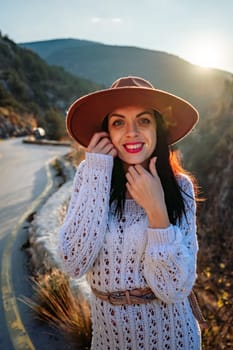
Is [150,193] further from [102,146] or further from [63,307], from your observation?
[63,307]

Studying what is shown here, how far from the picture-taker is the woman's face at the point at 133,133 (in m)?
1.80

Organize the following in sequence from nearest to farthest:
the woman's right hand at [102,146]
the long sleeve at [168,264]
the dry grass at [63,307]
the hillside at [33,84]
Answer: the long sleeve at [168,264]
the woman's right hand at [102,146]
the dry grass at [63,307]
the hillside at [33,84]

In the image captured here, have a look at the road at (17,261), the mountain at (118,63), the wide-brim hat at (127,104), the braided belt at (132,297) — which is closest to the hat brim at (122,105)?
the wide-brim hat at (127,104)

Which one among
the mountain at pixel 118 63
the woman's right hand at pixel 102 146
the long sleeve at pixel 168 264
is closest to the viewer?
the long sleeve at pixel 168 264

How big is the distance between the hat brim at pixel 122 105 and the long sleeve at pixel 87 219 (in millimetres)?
265

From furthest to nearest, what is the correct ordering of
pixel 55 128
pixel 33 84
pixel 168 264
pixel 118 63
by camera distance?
1. pixel 118 63
2. pixel 33 84
3. pixel 55 128
4. pixel 168 264

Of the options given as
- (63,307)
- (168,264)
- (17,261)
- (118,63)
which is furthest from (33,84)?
(168,264)

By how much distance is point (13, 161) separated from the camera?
589 inches

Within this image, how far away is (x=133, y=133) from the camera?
1775 mm

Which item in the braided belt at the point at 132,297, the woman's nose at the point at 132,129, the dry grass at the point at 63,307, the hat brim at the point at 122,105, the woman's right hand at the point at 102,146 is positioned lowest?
the dry grass at the point at 63,307

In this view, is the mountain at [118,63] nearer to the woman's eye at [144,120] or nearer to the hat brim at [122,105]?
the hat brim at [122,105]

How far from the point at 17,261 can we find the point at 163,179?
12.1 ft

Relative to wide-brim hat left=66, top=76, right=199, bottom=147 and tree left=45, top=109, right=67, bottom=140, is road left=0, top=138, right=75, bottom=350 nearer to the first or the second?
wide-brim hat left=66, top=76, right=199, bottom=147

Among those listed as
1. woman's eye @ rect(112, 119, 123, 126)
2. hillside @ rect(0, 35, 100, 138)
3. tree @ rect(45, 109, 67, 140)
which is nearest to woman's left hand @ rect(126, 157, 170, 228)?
woman's eye @ rect(112, 119, 123, 126)
